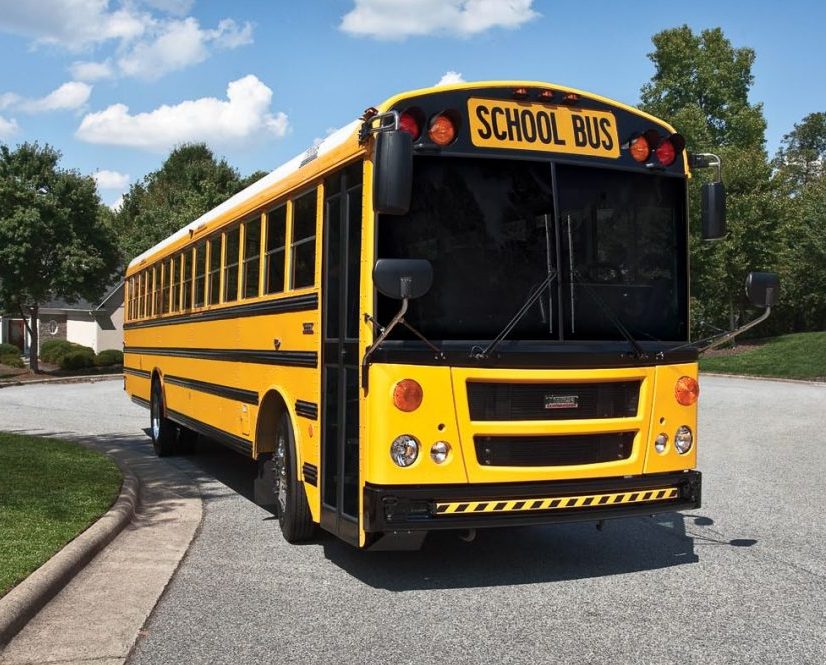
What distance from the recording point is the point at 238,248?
8.40 meters

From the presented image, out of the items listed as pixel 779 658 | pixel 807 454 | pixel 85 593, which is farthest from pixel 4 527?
pixel 807 454

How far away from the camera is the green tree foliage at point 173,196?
45.4 m

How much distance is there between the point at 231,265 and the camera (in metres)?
8.63

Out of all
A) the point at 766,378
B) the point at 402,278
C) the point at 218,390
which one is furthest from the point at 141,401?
the point at 766,378

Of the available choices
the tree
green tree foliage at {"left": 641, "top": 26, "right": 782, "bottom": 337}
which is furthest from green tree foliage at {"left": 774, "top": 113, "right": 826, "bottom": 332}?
the tree

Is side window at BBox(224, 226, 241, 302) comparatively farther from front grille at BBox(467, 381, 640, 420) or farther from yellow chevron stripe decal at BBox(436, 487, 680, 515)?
yellow chevron stripe decal at BBox(436, 487, 680, 515)

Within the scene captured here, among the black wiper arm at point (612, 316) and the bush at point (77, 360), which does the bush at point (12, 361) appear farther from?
the black wiper arm at point (612, 316)

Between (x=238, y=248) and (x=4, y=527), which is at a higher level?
(x=238, y=248)

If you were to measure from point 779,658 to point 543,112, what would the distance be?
3259mm

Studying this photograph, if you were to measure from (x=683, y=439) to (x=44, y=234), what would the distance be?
33.8 metres

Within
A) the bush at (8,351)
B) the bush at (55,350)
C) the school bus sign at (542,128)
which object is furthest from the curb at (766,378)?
the bush at (8,351)

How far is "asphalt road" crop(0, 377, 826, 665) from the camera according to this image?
14.8 ft

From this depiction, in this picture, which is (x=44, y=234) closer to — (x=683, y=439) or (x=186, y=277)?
(x=186, y=277)

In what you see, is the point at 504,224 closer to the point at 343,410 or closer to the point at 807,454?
the point at 343,410
